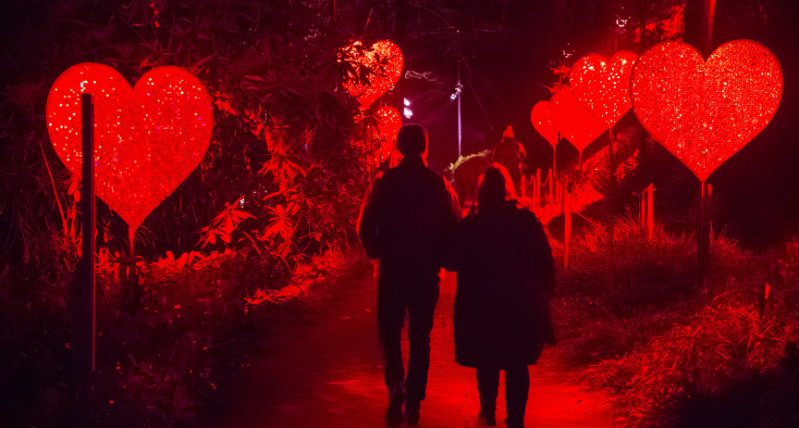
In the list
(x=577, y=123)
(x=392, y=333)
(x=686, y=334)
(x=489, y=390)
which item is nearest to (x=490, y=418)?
(x=489, y=390)

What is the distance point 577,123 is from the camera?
11.4m

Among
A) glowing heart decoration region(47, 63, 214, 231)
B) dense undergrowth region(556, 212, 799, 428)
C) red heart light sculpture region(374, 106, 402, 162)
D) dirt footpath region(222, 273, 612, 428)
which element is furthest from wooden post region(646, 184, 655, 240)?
red heart light sculpture region(374, 106, 402, 162)

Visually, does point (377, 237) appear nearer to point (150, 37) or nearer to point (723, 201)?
point (150, 37)

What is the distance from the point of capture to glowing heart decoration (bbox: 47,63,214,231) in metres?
5.45

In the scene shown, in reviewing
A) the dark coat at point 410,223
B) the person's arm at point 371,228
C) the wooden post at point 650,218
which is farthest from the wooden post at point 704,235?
the person's arm at point 371,228

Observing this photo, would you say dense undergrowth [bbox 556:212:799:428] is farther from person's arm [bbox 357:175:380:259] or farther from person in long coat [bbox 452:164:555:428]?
person's arm [bbox 357:175:380:259]

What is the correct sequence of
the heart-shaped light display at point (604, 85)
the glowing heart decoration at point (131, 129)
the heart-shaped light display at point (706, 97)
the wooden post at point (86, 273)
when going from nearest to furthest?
the wooden post at point (86, 273), the glowing heart decoration at point (131, 129), the heart-shaped light display at point (706, 97), the heart-shaped light display at point (604, 85)

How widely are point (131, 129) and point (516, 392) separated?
349cm

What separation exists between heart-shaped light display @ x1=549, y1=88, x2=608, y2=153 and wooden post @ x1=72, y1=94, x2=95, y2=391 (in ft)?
27.0

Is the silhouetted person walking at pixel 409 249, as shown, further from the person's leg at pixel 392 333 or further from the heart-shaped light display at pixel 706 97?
the heart-shaped light display at pixel 706 97

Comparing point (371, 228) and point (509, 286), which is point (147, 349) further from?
point (509, 286)

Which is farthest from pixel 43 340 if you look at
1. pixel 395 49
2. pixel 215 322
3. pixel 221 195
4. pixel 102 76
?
pixel 395 49

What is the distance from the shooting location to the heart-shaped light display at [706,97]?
21.5 ft

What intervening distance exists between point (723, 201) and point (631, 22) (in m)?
7.85
